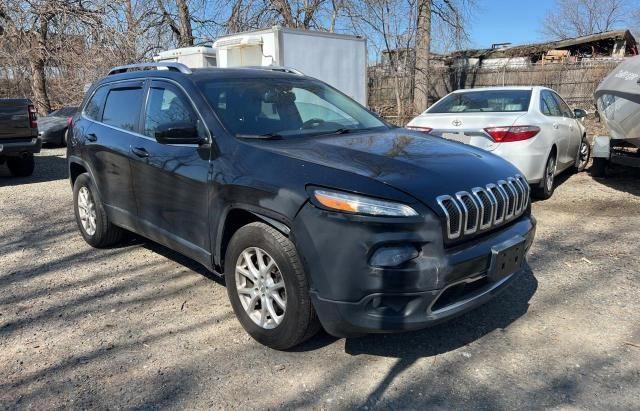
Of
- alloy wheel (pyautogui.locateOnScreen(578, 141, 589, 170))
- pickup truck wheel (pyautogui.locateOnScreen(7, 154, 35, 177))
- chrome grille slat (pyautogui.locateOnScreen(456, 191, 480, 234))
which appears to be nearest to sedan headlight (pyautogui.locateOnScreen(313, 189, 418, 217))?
chrome grille slat (pyautogui.locateOnScreen(456, 191, 480, 234))

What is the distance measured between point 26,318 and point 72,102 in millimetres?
19551

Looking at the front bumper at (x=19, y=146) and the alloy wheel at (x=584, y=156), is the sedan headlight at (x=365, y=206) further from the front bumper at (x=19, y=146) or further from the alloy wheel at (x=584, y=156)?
the front bumper at (x=19, y=146)

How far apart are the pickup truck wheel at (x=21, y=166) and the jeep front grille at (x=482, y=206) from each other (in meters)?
9.71

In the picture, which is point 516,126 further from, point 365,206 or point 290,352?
point 290,352

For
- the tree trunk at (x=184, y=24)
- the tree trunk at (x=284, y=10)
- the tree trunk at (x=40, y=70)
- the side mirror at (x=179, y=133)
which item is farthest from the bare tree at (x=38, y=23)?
the side mirror at (x=179, y=133)

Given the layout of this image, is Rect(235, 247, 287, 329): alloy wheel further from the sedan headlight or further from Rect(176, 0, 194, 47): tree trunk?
Rect(176, 0, 194, 47): tree trunk

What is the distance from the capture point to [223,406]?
2830 mm

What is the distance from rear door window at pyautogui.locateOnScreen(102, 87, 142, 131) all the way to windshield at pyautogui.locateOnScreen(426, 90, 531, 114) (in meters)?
4.26

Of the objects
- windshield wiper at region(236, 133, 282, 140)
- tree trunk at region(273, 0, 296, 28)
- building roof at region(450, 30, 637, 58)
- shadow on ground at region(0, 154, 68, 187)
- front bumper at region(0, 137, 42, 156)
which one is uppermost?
tree trunk at region(273, 0, 296, 28)

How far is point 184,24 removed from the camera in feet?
75.7

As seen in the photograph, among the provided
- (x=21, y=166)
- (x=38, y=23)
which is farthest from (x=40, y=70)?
(x=21, y=166)

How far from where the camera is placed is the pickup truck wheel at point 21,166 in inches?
407

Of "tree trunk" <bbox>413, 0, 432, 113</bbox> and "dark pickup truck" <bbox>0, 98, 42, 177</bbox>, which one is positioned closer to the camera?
"dark pickup truck" <bbox>0, 98, 42, 177</bbox>

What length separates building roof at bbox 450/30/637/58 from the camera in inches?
1042
